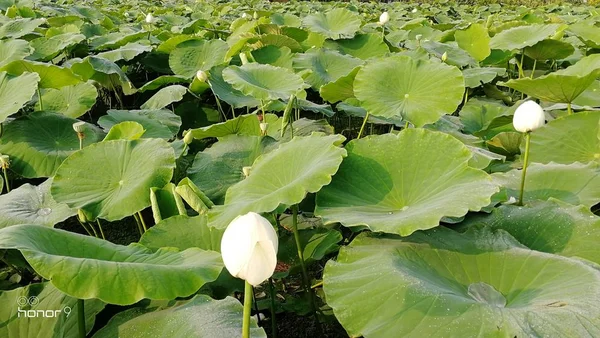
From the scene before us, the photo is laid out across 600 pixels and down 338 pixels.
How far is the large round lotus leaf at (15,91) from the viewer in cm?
187

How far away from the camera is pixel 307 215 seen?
163 cm

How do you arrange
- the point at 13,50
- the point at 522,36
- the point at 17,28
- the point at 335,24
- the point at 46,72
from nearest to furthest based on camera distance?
1. the point at 46,72
2. the point at 13,50
3. the point at 522,36
4. the point at 17,28
5. the point at 335,24

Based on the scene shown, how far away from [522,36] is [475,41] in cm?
28

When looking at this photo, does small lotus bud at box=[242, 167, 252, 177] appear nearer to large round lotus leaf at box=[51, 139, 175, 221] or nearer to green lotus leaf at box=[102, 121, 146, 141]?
large round lotus leaf at box=[51, 139, 175, 221]

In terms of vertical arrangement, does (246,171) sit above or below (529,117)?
below

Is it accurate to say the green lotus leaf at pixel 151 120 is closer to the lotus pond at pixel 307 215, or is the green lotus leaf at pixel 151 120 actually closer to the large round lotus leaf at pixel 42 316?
the lotus pond at pixel 307 215

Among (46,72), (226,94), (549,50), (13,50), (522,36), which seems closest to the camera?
(46,72)

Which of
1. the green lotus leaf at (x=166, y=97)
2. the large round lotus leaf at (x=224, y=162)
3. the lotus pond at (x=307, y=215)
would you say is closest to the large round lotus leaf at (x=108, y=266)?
the lotus pond at (x=307, y=215)

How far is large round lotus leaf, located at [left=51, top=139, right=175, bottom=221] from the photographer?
1396 mm

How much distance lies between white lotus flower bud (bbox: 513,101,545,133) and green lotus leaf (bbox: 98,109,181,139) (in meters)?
1.25

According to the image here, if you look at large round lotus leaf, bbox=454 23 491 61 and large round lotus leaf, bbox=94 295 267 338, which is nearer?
large round lotus leaf, bbox=94 295 267 338

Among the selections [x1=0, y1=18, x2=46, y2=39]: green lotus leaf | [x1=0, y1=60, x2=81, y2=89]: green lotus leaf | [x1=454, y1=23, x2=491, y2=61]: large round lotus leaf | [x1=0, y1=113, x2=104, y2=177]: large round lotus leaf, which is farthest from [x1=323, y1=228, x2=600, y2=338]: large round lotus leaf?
[x1=0, y1=18, x2=46, y2=39]: green lotus leaf

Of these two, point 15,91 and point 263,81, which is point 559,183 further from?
point 15,91

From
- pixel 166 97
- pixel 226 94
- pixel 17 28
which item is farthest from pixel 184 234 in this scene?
pixel 17 28
